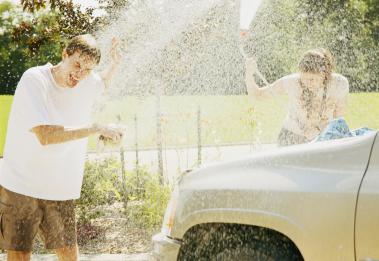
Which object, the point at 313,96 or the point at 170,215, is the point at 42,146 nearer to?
the point at 170,215

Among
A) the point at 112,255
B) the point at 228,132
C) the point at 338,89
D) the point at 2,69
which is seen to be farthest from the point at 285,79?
the point at 2,69

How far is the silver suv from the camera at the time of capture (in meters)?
2.56

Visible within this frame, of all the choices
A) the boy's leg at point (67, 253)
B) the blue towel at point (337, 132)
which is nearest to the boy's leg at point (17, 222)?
the boy's leg at point (67, 253)

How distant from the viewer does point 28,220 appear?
12.3ft

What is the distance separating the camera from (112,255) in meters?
5.39

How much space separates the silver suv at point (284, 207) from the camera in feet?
8.41

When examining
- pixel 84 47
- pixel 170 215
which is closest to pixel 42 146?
pixel 84 47

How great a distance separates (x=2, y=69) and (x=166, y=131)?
2385 inches

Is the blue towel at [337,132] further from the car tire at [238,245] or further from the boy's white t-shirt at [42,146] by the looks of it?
the boy's white t-shirt at [42,146]

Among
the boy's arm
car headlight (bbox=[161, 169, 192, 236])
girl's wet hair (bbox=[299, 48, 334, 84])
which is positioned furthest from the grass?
car headlight (bbox=[161, 169, 192, 236])

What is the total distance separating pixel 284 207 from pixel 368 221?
0.35 meters

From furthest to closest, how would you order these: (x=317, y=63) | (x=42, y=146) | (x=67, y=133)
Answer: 1. (x=317, y=63)
2. (x=42, y=146)
3. (x=67, y=133)

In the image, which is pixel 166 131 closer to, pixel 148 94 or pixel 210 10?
pixel 148 94

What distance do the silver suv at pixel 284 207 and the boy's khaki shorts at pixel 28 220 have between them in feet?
3.10
